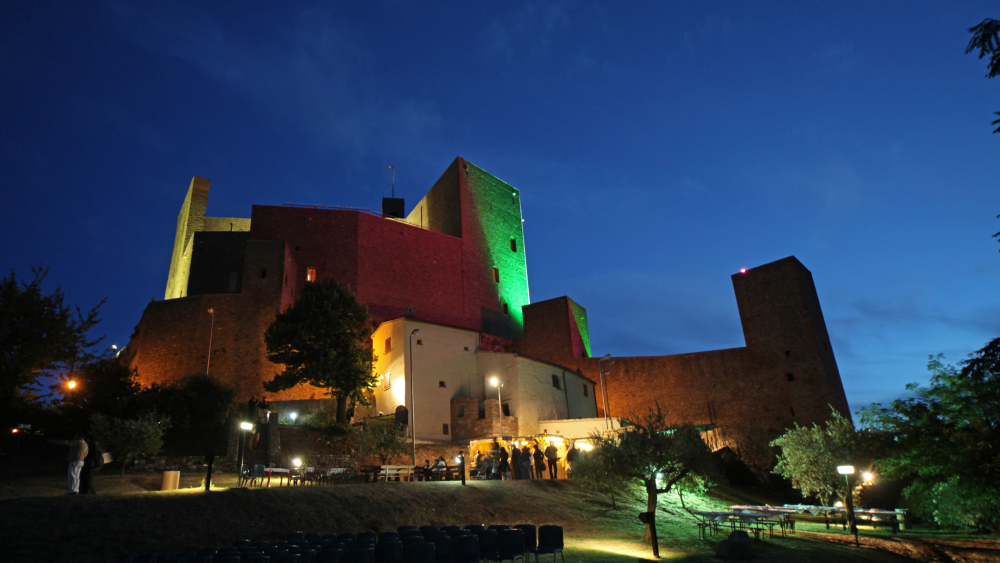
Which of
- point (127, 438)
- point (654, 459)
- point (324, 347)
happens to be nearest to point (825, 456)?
point (654, 459)

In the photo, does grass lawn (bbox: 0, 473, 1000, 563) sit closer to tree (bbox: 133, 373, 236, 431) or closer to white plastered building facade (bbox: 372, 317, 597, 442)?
tree (bbox: 133, 373, 236, 431)

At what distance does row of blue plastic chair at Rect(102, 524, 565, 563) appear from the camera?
7852mm

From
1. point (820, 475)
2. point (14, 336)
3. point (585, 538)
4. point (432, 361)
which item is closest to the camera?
point (585, 538)

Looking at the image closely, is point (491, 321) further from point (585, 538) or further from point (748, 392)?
point (585, 538)

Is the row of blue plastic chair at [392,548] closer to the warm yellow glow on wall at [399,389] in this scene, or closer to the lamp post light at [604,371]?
the warm yellow glow on wall at [399,389]

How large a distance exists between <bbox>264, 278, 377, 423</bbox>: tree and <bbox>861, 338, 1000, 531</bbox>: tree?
21.6 meters

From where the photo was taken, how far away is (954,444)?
630 inches

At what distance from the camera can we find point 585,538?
49.0ft

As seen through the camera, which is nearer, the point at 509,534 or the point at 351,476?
the point at 509,534

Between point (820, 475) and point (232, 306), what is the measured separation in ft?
99.6

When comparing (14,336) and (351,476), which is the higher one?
(14,336)

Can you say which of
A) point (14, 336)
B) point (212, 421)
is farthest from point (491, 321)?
point (14, 336)

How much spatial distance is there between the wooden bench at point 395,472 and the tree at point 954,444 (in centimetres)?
1536

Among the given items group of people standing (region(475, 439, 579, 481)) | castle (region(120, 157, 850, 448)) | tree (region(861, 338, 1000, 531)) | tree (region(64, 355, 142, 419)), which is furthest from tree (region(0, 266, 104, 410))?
tree (region(861, 338, 1000, 531))
